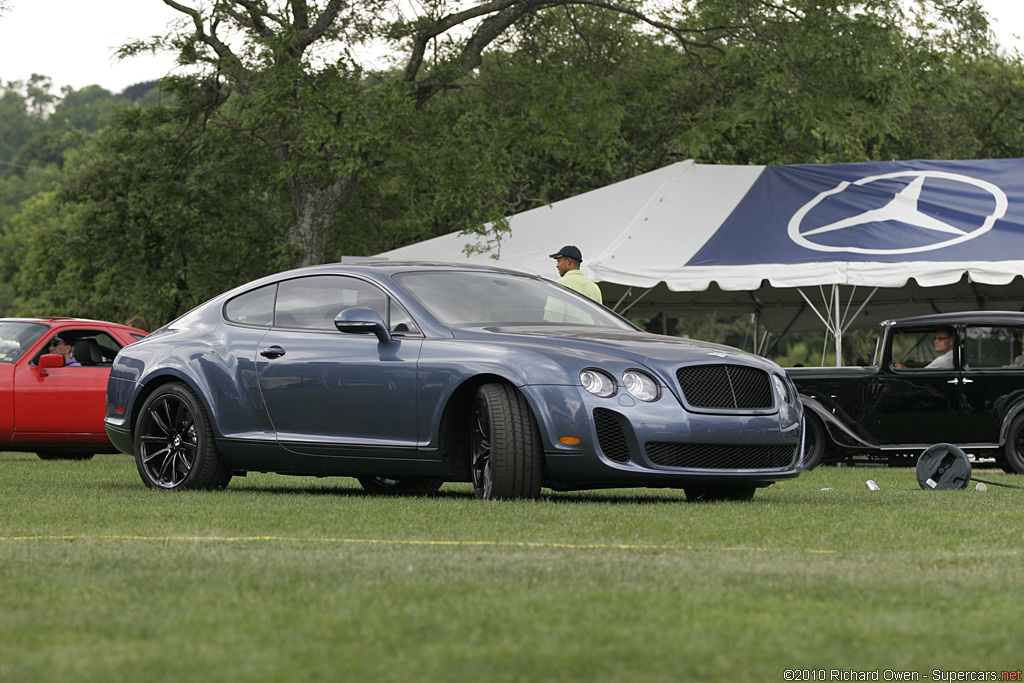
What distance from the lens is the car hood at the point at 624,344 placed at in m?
8.73

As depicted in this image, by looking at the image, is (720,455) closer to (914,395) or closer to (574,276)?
(574,276)

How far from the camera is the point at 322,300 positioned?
9.98m

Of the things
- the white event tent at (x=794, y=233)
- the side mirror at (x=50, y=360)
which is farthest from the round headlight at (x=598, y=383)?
the white event tent at (x=794, y=233)

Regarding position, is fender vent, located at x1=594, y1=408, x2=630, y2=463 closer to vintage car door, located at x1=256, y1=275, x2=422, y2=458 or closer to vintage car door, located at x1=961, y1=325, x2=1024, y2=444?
vintage car door, located at x1=256, y1=275, x2=422, y2=458

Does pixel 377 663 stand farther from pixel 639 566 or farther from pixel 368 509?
pixel 368 509

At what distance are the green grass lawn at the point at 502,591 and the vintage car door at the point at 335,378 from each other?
2.83 ft

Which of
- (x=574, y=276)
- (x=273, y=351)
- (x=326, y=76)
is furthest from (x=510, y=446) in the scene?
(x=326, y=76)

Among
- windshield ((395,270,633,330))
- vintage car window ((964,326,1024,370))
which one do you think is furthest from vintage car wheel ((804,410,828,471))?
windshield ((395,270,633,330))

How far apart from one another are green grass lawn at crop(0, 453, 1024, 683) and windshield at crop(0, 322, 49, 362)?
760 cm

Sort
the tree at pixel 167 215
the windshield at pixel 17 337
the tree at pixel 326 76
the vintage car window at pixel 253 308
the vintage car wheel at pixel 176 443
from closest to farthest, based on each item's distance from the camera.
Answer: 1. the vintage car wheel at pixel 176 443
2. the vintage car window at pixel 253 308
3. the windshield at pixel 17 337
4. the tree at pixel 326 76
5. the tree at pixel 167 215

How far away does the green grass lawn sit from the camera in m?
3.89

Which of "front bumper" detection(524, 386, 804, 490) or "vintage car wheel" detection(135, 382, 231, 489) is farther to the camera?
"vintage car wheel" detection(135, 382, 231, 489)

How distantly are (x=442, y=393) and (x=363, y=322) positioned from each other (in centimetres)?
72

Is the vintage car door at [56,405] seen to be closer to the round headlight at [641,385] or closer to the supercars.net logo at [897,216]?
the round headlight at [641,385]
